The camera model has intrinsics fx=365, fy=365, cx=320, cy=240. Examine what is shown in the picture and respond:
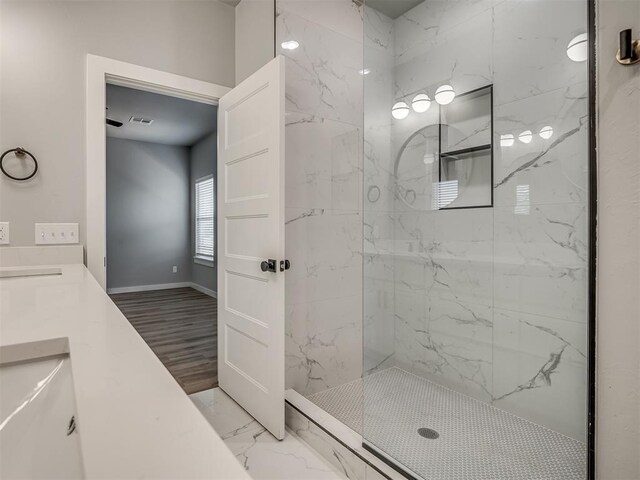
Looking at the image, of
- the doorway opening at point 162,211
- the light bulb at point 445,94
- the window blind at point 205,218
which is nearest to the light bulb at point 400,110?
the light bulb at point 445,94

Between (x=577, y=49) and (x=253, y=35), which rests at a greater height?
(x=253, y=35)

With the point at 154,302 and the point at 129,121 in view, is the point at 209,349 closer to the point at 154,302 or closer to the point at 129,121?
the point at 154,302

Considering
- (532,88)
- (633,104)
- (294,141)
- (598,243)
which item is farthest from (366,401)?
(532,88)

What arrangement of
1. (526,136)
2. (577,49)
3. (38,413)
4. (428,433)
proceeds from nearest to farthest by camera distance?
1. (38,413)
2. (577,49)
3. (428,433)
4. (526,136)

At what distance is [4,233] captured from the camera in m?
1.85

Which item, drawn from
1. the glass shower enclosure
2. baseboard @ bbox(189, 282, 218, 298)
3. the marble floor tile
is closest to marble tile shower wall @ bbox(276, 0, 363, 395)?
the glass shower enclosure

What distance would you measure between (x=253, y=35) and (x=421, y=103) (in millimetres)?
1213

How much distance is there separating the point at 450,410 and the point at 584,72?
5.81 ft

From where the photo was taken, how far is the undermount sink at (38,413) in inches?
19.6

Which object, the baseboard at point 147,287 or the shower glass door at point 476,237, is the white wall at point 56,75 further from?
the baseboard at point 147,287

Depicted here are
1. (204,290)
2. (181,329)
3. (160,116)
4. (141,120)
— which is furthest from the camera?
(204,290)

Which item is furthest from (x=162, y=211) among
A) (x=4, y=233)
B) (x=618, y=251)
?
(x=618, y=251)

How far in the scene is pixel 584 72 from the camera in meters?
1.47

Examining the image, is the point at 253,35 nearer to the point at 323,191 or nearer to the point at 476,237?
the point at 323,191
